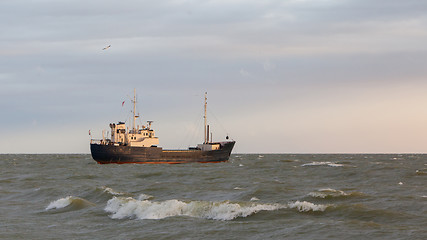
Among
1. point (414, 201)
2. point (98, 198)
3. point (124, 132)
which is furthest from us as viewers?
point (124, 132)

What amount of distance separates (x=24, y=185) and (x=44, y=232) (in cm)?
2685

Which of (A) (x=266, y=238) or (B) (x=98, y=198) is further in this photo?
(B) (x=98, y=198)

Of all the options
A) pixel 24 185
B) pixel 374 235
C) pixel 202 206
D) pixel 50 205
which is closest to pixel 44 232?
pixel 202 206

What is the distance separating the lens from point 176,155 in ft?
330

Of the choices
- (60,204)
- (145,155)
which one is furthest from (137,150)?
(60,204)

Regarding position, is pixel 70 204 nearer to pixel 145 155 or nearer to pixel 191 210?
pixel 191 210

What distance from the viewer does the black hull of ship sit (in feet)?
312

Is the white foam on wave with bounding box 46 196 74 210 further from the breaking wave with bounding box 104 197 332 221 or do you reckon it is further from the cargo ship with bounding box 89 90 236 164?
the cargo ship with bounding box 89 90 236 164

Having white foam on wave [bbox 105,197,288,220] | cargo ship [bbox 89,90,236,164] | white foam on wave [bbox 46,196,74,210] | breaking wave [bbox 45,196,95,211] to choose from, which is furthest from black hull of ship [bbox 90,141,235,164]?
white foam on wave [bbox 105,197,288,220]

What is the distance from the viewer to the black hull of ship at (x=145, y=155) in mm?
95062

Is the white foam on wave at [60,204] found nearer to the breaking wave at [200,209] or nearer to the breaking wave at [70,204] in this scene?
the breaking wave at [70,204]

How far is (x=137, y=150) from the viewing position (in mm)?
96125

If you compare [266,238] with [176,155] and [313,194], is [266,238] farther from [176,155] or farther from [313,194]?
[176,155]

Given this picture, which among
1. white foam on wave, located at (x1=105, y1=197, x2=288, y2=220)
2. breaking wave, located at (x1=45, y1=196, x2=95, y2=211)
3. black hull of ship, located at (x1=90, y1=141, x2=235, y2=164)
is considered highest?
black hull of ship, located at (x1=90, y1=141, x2=235, y2=164)
